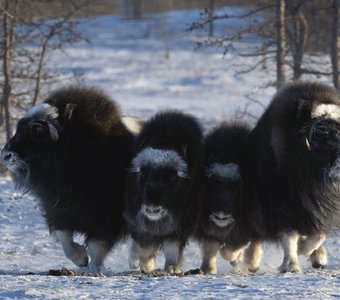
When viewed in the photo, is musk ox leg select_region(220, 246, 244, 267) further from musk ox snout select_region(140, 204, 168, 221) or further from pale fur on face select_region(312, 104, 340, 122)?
pale fur on face select_region(312, 104, 340, 122)

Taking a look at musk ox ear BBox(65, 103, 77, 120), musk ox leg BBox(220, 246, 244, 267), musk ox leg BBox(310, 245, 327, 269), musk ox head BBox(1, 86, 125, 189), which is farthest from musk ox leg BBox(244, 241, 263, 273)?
musk ox ear BBox(65, 103, 77, 120)

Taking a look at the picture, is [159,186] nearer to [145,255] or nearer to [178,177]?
[178,177]

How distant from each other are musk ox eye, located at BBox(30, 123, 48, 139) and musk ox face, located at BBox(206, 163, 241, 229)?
4.81 feet

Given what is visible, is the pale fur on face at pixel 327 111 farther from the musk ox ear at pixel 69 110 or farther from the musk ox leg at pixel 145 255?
the musk ox ear at pixel 69 110

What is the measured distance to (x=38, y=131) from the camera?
7.53 metres

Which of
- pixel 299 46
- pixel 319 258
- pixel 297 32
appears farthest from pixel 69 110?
pixel 297 32

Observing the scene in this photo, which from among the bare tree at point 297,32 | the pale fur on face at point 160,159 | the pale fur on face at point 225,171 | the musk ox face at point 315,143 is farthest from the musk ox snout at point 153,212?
the bare tree at point 297,32

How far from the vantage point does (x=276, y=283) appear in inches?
226

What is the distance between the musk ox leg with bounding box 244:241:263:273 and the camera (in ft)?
27.5

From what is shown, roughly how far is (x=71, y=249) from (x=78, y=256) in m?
0.09

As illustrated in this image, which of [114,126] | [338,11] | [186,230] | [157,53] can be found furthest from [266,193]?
[157,53]

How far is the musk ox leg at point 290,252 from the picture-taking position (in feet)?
23.4

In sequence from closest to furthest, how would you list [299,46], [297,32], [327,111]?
1. [327,111]
2. [299,46]
3. [297,32]

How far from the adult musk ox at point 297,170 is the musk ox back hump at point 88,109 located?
129 centimetres
